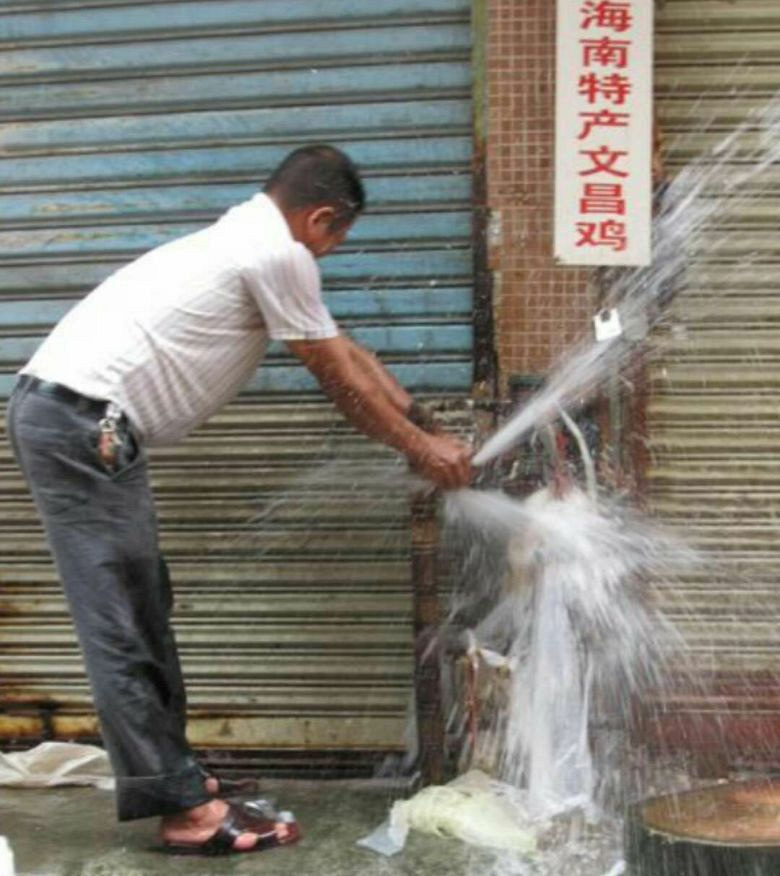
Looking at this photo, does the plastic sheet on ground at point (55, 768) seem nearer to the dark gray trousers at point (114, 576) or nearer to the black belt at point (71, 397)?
the dark gray trousers at point (114, 576)

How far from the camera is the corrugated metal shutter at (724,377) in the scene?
4.70 meters

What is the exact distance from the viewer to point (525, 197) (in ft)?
15.3

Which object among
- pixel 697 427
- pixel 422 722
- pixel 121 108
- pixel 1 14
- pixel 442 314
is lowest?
pixel 422 722

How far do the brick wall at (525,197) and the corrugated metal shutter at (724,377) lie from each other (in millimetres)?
385

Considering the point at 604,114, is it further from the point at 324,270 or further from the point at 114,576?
the point at 114,576

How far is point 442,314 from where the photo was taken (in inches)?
189

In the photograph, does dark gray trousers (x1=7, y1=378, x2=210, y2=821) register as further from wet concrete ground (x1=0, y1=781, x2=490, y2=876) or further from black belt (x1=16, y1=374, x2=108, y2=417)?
wet concrete ground (x1=0, y1=781, x2=490, y2=876)

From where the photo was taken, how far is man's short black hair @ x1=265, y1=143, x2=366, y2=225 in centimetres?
405

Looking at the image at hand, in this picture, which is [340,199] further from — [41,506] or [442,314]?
[41,506]

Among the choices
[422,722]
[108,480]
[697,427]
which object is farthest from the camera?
[697,427]

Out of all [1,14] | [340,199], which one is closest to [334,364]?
[340,199]

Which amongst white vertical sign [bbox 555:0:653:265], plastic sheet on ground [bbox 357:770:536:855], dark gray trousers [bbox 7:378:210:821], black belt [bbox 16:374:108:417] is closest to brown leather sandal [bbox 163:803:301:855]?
dark gray trousers [bbox 7:378:210:821]

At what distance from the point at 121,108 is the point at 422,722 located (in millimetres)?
2284

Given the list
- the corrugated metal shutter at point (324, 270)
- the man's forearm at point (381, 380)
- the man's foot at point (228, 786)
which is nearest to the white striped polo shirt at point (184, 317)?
the man's forearm at point (381, 380)
